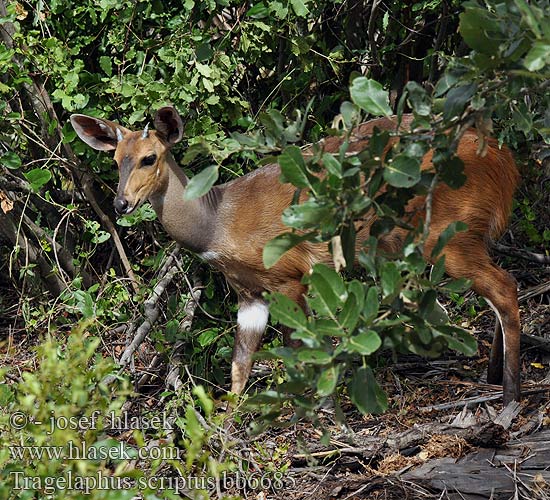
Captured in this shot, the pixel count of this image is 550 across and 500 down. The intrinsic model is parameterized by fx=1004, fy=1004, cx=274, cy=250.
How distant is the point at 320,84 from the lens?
6.81 meters

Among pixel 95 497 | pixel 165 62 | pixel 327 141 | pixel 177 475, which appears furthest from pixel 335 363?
pixel 165 62

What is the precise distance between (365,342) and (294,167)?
0.61 meters

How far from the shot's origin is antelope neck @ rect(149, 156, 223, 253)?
5.69m

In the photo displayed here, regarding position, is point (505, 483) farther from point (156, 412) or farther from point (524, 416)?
point (156, 412)

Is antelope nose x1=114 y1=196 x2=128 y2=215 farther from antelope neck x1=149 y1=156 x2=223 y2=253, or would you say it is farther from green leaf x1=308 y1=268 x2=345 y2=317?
green leaf x1=308 y1=268 x2=345 y2=317

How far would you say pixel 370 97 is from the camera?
329 cm

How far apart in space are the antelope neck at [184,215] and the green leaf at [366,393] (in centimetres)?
254

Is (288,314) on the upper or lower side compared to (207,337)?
upper

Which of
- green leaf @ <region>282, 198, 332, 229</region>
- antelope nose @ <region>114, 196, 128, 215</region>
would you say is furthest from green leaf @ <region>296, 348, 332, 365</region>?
antelope nose @ <region>114, 196, 128, 215</region>

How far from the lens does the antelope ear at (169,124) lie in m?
5.52

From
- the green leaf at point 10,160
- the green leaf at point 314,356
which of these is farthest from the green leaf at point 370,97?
the green leaf at point 10,160

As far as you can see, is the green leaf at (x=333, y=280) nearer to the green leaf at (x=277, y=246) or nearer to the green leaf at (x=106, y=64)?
the green leaf at (x=277, y=246)

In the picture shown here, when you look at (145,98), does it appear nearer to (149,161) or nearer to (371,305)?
(149,161)

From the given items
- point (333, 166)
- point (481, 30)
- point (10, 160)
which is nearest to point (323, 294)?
point (333, 166)
